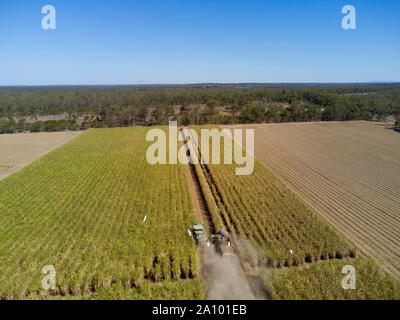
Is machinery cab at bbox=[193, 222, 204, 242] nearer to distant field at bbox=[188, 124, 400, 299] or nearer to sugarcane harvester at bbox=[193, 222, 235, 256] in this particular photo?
sugarcane harvester at bbox=[193, 222, 235, 256]

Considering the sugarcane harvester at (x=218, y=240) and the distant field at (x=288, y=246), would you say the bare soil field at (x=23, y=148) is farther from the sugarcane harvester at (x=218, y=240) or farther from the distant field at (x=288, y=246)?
the distant field at (x=288, y=246)

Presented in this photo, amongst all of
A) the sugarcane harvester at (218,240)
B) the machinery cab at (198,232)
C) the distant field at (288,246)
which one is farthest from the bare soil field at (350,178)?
the machinery cab at (198,232)

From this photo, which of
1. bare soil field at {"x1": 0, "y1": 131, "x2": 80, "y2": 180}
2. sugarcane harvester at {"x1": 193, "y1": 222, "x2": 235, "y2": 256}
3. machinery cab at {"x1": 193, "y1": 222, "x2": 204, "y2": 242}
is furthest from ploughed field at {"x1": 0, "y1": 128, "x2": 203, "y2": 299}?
bare soil field at {"x1": 0, "y1": 131, "x2": 80, "y2": 180}

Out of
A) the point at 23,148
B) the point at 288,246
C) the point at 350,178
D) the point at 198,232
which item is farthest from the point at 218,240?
the point at 23,148

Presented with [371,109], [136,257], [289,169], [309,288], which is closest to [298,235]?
[309,288]

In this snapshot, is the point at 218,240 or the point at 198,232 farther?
the point at 198,232

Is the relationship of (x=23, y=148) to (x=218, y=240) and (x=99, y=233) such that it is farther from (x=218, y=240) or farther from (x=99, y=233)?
(x=218, y=240)
